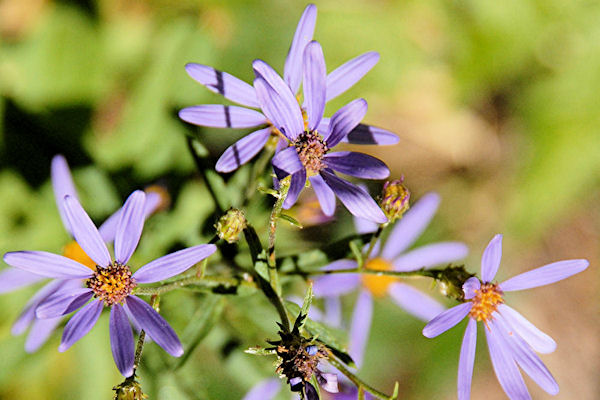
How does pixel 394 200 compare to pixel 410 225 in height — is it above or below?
below

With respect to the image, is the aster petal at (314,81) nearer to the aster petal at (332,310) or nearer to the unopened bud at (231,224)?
the unopened bud at (231,224)

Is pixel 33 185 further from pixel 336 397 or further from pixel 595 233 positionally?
pixel 595 233

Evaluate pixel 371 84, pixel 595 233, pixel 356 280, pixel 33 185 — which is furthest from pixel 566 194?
pixel 33 185

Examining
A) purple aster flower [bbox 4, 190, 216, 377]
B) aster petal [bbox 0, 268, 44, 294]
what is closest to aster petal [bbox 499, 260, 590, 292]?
purple aster flower [bbox 4, 190, 216, 377]

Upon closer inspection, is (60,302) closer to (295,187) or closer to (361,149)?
(295,187)

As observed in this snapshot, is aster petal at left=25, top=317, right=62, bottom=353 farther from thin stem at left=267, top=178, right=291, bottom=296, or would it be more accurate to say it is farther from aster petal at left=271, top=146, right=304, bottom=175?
aster petal at left=271, top=146, right=304, bottom=175

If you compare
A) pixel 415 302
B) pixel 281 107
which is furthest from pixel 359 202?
pixel 415 302
